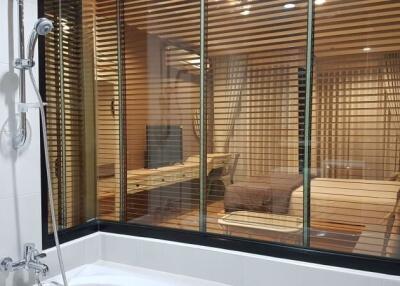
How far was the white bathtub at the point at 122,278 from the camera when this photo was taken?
71.6 inches

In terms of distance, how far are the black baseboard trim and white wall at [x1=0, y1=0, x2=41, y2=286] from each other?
0.63 ft

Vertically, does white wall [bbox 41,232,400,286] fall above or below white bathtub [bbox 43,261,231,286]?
above

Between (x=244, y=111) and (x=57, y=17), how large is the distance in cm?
111

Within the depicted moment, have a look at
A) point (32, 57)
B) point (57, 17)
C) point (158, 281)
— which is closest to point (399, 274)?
point (158, 281)

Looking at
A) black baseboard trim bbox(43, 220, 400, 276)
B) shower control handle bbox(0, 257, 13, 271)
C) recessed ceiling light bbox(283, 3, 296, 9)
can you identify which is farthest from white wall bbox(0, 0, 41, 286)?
recessed ceiling light bbox(283, 3, 296, 9)

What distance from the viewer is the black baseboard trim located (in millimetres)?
1558

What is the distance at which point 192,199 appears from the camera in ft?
6.54

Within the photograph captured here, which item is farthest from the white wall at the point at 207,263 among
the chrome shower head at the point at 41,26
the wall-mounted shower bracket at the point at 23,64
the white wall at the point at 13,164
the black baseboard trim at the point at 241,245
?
the chrome shower head at the point at 41,26

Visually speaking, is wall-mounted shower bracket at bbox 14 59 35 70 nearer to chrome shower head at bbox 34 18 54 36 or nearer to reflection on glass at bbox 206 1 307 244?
chrome shower head at bbox 34 18 54 36

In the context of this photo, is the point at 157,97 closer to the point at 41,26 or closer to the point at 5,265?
the point at 41,26

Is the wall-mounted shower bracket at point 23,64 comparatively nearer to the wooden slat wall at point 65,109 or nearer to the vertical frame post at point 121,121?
the wooden slat wall at point 65,109

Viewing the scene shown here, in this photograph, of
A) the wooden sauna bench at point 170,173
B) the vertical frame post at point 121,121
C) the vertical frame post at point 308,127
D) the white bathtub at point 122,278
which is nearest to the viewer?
the vertical frame post at point 308,127

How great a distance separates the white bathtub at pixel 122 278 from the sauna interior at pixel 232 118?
26cm

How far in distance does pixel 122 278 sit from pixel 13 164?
31.7 inches
